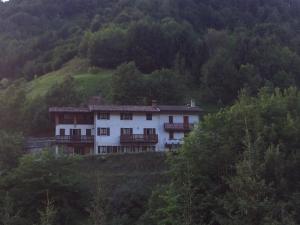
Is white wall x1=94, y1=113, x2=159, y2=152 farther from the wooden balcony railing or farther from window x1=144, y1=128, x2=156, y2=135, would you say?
the wooden balcony railing

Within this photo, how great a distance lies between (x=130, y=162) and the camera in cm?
6300

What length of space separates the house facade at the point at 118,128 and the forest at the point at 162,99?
6.04 meters

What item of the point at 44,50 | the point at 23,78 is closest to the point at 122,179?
the point at 23,78

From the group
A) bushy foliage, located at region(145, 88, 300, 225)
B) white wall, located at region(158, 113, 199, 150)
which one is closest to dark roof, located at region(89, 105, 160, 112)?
A: white wall, located at region(158, 113, 199, 150)

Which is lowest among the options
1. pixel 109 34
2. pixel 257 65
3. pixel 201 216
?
pixel 201 216

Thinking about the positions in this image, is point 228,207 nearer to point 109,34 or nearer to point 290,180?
point 290,180

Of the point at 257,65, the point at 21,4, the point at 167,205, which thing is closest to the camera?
the point at 167,205

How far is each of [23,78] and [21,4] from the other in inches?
1888

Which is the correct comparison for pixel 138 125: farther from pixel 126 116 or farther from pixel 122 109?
pixel 122 109

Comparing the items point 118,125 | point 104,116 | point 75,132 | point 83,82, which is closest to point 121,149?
point 118,125

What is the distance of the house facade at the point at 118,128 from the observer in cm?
7350

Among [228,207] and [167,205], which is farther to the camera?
[167,205]

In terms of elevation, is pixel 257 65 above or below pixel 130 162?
above

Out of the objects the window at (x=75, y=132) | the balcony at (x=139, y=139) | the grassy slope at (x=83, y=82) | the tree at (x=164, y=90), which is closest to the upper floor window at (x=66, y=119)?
the window at (x=75, y=132)
